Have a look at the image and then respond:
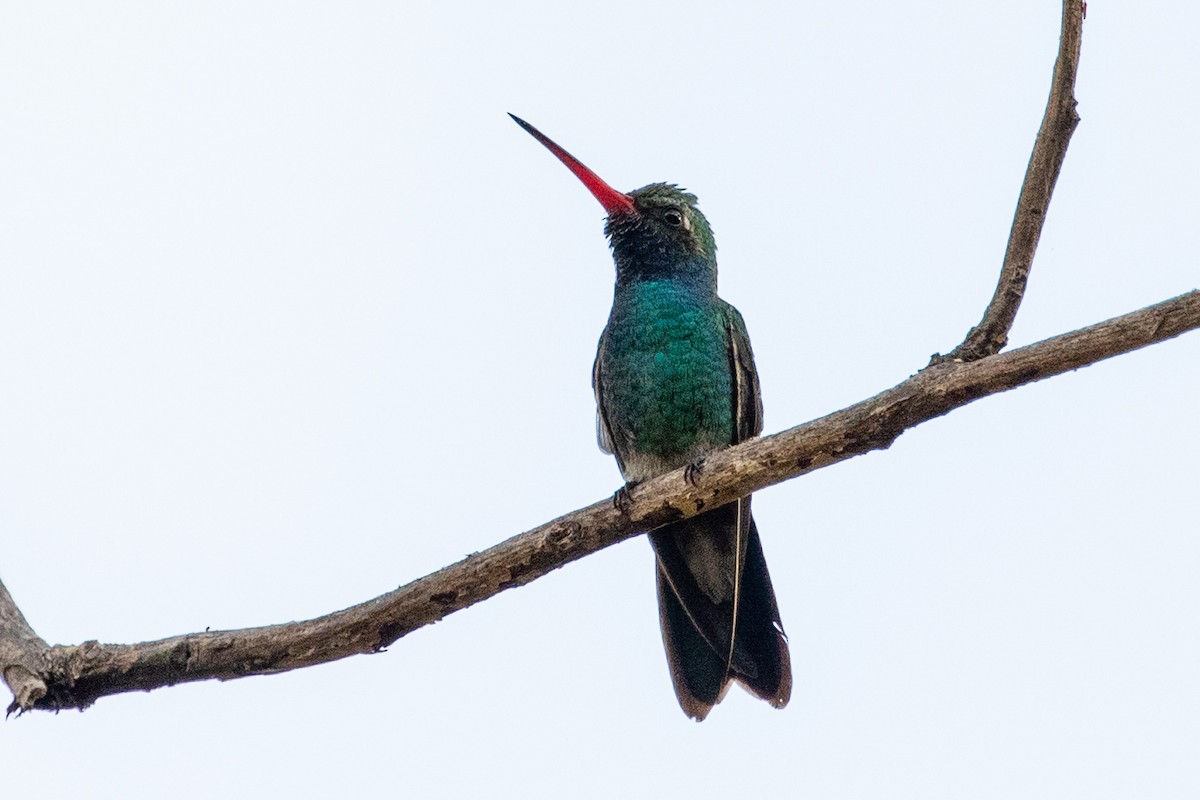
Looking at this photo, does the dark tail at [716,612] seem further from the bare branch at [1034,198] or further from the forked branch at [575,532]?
the bare branch at [1034,198]

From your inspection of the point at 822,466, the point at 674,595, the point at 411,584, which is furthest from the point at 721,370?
the point at 411,584

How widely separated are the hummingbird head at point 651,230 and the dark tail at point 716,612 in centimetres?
178

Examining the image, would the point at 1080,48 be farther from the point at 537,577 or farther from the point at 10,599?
the point at 10,599

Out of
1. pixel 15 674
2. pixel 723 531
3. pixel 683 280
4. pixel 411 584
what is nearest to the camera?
pixel 15 674

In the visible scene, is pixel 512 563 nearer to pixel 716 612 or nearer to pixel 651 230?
pixel 716 612

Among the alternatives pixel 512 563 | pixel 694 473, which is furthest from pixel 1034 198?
pixel 512 563

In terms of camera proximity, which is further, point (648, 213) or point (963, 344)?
point (648, 213)

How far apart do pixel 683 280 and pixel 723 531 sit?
5.60 ft

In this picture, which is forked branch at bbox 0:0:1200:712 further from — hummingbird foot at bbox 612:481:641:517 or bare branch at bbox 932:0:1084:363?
hummingbird foot at bbox 612:481:641:517

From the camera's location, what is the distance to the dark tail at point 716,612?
25.8 feet

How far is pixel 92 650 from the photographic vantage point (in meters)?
5.43

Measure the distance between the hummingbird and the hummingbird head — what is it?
23 centimetres

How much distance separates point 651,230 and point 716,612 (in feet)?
8.68

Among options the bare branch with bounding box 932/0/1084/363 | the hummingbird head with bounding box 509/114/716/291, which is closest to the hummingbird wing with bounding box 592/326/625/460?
the hummingbird head with bounding box 509/114/716/291
